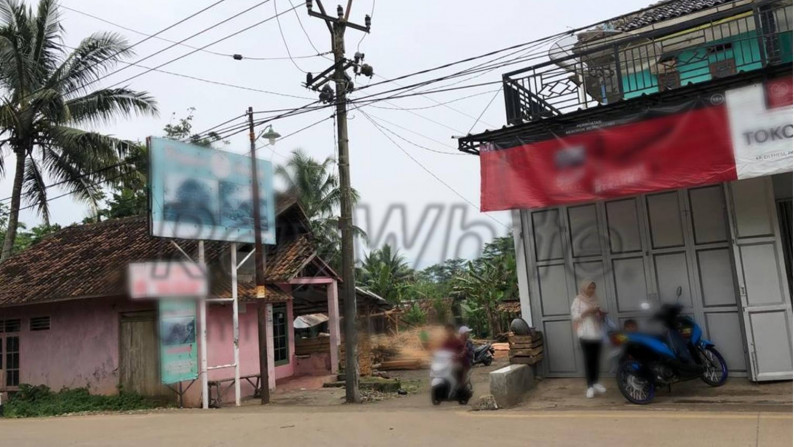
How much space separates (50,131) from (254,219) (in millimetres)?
8781

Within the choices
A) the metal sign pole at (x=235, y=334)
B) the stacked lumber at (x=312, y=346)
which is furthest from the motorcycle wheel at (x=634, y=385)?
the stacked lumber at (x=312, y=346)

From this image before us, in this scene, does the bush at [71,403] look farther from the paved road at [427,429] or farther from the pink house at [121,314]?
the paved road at [427,429]

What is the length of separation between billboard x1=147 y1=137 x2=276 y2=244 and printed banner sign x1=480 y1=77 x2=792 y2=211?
6252mm

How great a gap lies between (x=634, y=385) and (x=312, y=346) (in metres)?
13.3

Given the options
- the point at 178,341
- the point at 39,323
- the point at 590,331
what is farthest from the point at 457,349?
the point at 39,323

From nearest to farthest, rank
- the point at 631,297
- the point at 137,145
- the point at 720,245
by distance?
the point at 720,245 < the point at 631,297 < the point at 137,145

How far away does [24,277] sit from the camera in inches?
660

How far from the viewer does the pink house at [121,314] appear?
1377cm

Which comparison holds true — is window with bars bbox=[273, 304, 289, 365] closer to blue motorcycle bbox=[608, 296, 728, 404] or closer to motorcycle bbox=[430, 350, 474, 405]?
motorcycle bbox=[430, 350, 474, 405]

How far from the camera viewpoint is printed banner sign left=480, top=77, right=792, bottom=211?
23.6 ft

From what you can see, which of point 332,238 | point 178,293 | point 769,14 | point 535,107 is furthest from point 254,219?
point 332,238

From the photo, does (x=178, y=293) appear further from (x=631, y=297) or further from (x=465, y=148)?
(x=631, y=297)

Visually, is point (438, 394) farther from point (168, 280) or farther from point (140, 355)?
point (140, 355)

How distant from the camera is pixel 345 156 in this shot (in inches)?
471
